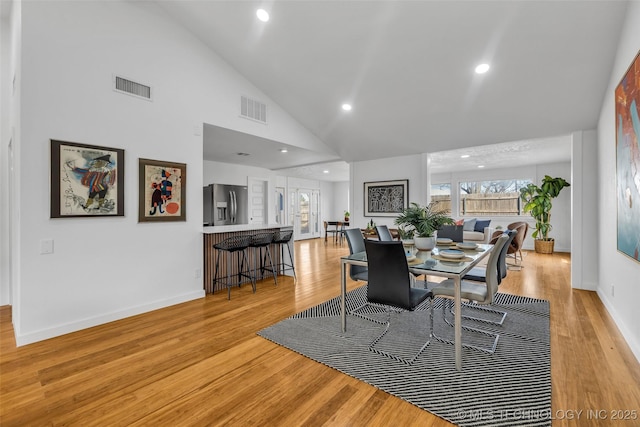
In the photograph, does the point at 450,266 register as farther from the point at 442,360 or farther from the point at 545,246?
the point at 545,246

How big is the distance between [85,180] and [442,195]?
932 cm

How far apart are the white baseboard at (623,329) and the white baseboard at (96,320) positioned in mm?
4386

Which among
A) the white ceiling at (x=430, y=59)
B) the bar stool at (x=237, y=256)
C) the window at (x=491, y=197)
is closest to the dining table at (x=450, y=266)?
the bar stool at (x=237, y=256)

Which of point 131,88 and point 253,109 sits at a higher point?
point 253,109

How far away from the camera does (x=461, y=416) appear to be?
1.69m

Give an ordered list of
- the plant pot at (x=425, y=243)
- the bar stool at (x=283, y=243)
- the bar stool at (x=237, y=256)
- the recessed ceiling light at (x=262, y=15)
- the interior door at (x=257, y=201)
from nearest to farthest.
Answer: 1. the plant pot at (x=425, y=243)
2. the recessed ceiling light at (x=262, y=15)
3. the bar stool at (x=237, y=256)
4. the bar stool at (x=283, y=243)
5. the interior door at (x=257, y=201)

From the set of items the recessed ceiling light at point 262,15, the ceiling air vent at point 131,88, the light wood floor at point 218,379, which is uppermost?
the recessed ceiling light at point 262,15

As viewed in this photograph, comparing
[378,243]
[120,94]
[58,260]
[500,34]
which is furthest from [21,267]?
[500,34]

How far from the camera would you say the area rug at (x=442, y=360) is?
177 cm

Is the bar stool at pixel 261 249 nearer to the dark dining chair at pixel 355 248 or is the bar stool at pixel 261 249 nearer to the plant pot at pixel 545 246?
the dark dining chair at pixel 355 248

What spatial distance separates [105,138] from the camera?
3.07 metres

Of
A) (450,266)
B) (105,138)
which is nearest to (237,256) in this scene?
(105,138)

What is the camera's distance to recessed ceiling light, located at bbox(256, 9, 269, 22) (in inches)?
128

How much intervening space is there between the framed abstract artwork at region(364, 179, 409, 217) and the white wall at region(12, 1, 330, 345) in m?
3.75
